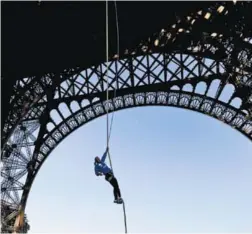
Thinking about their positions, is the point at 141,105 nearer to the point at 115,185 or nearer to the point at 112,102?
the point at 112,102

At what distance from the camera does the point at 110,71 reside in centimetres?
2230

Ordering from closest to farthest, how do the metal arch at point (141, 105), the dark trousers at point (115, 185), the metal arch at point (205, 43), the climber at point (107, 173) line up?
the climber at point (107, 173) → the dark trousers at point (115, 185) → the metal arch at point (205, 43) → the metal arch at point (141, 105)

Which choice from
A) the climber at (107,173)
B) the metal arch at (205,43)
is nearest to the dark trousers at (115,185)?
the climber at (107,173)

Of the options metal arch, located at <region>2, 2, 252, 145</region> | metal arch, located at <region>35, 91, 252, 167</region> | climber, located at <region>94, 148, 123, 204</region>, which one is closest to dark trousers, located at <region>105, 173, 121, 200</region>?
climber, located at <region>94, 148, 123, 204</region>

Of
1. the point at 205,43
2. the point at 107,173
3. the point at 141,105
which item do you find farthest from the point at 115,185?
the point at 141,105

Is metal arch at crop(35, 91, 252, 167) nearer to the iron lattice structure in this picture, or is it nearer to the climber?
the iron lattice structure

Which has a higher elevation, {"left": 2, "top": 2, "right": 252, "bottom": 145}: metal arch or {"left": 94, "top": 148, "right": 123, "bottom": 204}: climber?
{"left": 2, "top": 2, "right": 252, "bottom": 145}: metal arch

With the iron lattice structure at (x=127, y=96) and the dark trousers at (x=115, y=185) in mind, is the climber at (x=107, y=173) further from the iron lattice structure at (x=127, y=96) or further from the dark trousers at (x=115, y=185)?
the iron lattice structure at (x=127, y=96)

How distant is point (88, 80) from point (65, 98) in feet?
4.70

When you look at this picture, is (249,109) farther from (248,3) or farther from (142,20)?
(142,20)

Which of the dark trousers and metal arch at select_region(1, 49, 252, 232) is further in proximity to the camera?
metal arch at select_region(1, 49, 252, 232)

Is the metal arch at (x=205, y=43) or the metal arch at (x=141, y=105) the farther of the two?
the metal arch at (x=141, y=105)

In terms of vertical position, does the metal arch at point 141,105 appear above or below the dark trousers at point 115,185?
above

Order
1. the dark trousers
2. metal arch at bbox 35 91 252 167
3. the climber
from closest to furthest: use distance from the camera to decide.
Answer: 1. the climber
2. the dark trousers
3. metal arch at bbox 35 91 252 167
